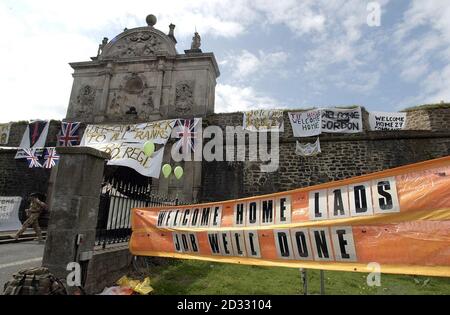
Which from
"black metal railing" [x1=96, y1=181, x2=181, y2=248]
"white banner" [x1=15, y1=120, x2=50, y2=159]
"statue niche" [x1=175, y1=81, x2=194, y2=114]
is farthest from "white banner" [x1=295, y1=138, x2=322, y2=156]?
"white banner" [x1=15, y1=120, x2=50, y2=159]

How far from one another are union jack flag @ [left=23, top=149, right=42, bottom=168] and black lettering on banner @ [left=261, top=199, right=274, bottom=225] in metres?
15.5

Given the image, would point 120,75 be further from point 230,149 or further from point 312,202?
point 312,202

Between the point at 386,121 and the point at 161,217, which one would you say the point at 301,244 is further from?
the point at 386,121

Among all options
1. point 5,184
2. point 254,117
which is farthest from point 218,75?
point 5,184

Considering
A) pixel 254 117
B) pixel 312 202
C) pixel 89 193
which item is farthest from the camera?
pixel 254 117

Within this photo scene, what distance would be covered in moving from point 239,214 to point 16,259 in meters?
5.01

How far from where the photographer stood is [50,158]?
610 inches

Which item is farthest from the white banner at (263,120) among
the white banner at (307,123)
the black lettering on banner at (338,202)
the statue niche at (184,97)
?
the black lettering on banner at (338,202)

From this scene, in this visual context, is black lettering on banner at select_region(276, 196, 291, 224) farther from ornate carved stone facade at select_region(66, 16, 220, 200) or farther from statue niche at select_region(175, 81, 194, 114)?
statue niche at select_region(175, 81, 194, 114)

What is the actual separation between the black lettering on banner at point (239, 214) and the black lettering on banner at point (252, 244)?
22cm

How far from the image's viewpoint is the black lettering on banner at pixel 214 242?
4.59 m

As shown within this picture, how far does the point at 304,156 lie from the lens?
14.1 metres

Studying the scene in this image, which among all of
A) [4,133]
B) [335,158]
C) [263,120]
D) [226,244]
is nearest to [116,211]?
[226,244]
